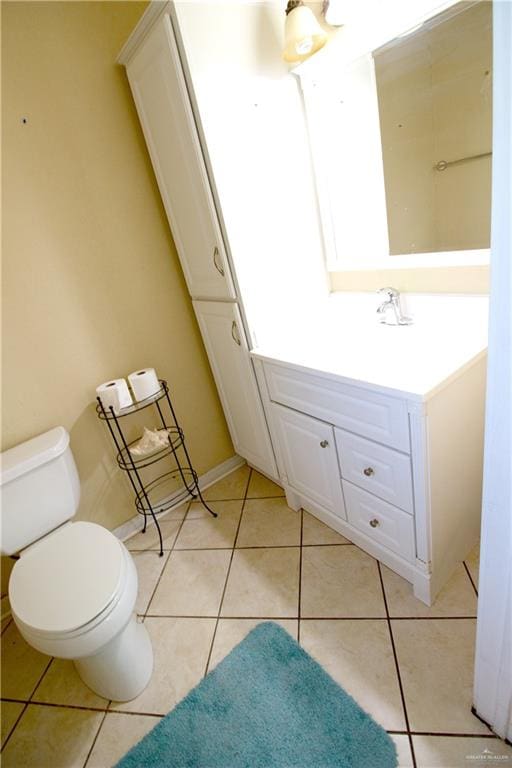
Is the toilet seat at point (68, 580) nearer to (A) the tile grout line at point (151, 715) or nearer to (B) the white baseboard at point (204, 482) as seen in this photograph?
(A) the tile grout line at point (151, 715)

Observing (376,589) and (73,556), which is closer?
(73,556)

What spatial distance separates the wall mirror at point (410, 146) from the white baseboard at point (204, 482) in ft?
4.09

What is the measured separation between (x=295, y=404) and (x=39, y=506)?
100 cm

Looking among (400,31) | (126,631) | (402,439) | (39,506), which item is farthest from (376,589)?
(400,31)

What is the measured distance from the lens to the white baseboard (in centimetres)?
182

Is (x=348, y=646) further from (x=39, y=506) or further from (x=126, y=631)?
(x=39, y=506)

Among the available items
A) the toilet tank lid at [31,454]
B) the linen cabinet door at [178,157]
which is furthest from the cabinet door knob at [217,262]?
the toilet tank lid at [31,454]

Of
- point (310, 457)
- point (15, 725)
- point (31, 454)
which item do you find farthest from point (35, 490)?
point (310, 457)

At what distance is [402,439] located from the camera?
3.30ft

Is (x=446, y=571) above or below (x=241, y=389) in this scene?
below

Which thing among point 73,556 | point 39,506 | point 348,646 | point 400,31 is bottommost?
point 348,646

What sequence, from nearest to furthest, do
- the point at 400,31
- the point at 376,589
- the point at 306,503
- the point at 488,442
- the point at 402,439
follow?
the point at 488,442 → the point at 402,439 → the point at 400,31 → the point at 376,589 → the point at 306,503

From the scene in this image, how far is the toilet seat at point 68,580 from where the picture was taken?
3.28ft

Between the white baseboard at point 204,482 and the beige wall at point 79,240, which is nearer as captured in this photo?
the beige wall at point 79,240
